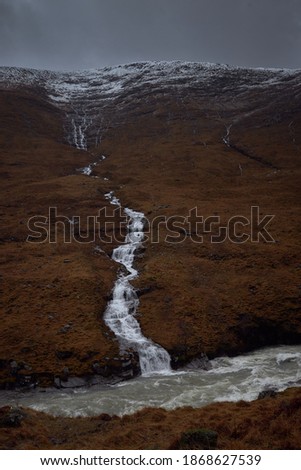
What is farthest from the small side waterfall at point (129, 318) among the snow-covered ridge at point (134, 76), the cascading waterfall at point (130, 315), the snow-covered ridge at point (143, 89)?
the snow-covered ridge at point (134, 76)

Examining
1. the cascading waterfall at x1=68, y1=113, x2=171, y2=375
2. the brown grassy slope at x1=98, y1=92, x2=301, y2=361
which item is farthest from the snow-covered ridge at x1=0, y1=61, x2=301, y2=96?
the cascading waterfall at x1=68, y1=113, x2=171, y2=375

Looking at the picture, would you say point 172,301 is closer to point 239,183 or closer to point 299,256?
point 299,256

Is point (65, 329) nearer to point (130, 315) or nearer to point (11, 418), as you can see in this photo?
point (130, 315)

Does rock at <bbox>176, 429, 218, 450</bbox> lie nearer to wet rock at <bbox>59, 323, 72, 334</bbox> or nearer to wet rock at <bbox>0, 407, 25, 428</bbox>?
wet rock at <bbox>0, 407, 25, 428</bbox>

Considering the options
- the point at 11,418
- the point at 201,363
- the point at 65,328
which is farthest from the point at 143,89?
the point at 11,418

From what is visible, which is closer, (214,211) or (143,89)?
(214,211)

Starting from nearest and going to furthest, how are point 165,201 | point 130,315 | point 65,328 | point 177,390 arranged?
point 177,390
point 65,328
point 130,315
point 165,201
